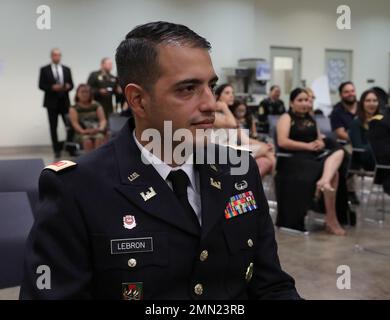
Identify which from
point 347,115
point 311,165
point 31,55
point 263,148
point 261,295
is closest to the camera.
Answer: point 261,295

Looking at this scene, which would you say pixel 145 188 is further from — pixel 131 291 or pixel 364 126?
pixel 364 126

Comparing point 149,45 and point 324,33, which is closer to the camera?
point 149,45

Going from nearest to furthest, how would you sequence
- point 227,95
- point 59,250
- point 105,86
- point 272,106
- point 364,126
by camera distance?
point 59,250 → point 364,126 → point 227,95 → point 105,86 → point 272,106

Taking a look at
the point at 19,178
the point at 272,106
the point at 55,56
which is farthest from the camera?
the point at 272,106

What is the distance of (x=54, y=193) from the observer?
3.75ft

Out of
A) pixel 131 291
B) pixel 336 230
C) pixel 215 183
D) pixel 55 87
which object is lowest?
pixel 336 230

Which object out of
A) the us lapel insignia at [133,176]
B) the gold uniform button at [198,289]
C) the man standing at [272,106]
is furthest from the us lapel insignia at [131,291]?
the man standing at [272,106]

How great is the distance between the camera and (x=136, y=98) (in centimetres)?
122

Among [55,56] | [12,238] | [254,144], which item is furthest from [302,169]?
[55,56]

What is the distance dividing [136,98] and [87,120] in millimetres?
6884

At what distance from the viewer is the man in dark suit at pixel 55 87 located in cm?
929

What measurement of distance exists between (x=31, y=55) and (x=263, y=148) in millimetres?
6725
